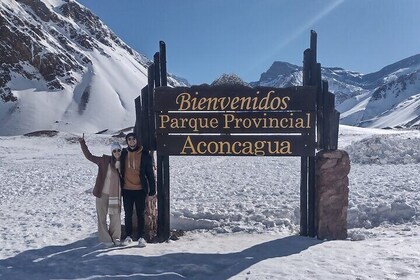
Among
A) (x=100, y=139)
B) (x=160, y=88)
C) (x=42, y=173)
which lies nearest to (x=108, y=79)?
(x=100, y=139)

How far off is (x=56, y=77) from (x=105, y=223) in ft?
438

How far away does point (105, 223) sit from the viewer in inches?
331

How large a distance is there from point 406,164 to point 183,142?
54.6ft

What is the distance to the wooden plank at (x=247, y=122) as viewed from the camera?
8.80m

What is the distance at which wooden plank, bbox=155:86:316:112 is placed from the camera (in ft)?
28.8

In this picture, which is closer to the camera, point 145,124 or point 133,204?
point 133,204

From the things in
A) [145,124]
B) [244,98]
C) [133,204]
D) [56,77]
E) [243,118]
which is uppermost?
[56,77]

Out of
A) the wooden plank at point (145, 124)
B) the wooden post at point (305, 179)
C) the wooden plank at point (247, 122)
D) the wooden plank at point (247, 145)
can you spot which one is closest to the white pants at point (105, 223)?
the wooden plank at point (145, 124)

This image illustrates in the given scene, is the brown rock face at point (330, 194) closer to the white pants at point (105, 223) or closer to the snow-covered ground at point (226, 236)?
the snow-covered ground at point (226, 236)

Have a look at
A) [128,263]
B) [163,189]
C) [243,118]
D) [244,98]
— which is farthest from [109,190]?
[244,98]

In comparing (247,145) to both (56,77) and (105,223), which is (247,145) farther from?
(56,77)

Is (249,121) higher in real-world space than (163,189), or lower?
higher

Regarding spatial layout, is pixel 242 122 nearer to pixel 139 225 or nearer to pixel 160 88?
pixel 160 88

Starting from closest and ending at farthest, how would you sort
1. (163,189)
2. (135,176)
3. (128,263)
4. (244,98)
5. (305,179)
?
1. (128,263)
2. (135,176)
3. (244,98)
4. (305,179)
5. (163,189)
